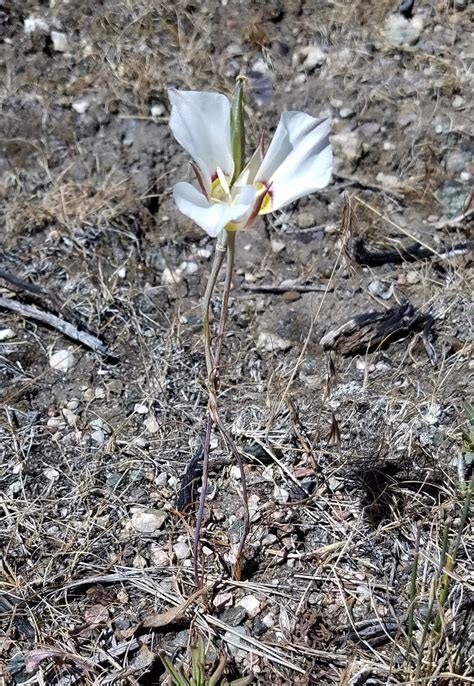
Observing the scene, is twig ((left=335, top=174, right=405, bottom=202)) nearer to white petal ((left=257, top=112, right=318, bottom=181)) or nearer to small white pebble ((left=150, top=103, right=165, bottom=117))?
small white pebble ((left=150, top=103, right=165, bottom=117))

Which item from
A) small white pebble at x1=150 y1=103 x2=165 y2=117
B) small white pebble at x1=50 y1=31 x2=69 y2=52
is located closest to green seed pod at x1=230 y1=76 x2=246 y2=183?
small white pebble at x1=150 y1=103 x2=165 y2=117

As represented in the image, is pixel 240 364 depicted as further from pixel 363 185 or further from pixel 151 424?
pixel 363 185

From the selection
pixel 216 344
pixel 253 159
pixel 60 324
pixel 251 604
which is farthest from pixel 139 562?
pixel 253 159

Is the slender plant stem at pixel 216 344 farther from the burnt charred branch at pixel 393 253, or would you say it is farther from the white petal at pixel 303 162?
the burnt charred branch at pixel 393 253

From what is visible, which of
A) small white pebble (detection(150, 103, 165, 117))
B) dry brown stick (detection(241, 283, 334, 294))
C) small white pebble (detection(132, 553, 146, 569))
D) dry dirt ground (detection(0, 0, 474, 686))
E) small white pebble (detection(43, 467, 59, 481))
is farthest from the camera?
small white pebble (detection(150, 103, 165, 117))

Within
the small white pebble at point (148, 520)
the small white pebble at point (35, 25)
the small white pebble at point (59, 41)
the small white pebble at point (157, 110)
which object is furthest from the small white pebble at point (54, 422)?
the small white pebble at point (35, 25)

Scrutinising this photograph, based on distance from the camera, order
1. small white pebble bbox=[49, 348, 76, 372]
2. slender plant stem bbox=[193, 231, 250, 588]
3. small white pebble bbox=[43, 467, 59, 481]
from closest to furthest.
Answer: slender plant stem bbox=[193, 231, 250, 588] → small white pebble bbox=[43, 467, 59, 481] → small white pebble bbox=[49, 348, 76, 372]
